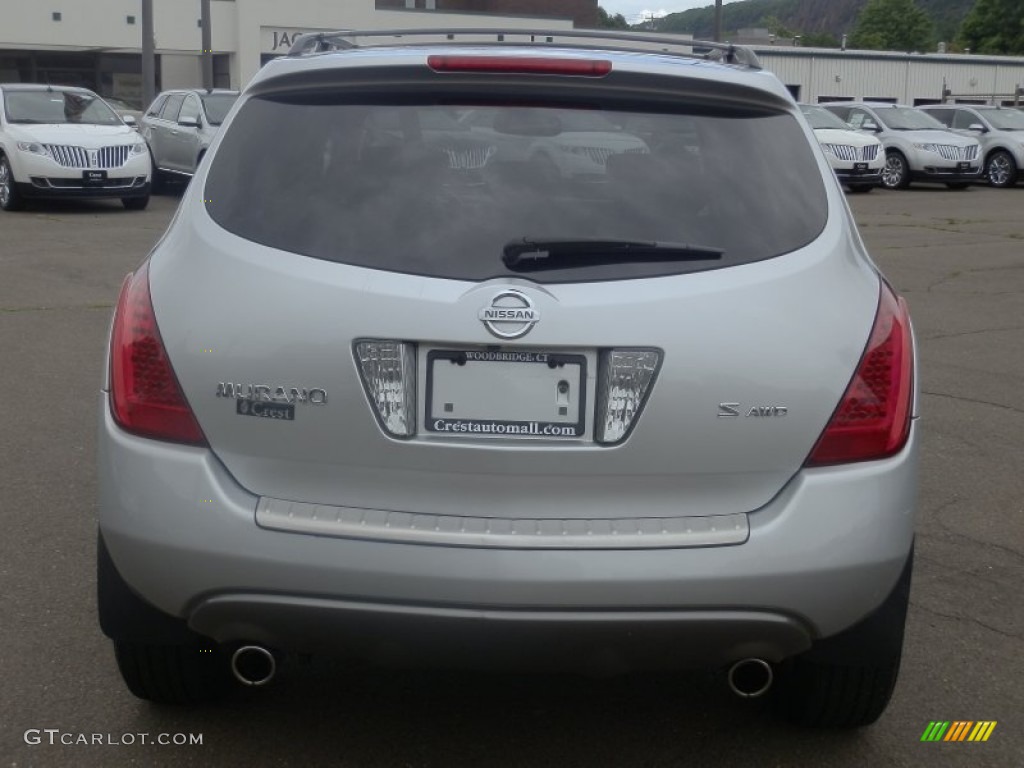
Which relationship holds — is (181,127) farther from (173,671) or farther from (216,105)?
(173,671)

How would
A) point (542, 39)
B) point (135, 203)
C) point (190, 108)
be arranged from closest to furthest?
point (542, 39)
point (135, 203)
point (190, 108)

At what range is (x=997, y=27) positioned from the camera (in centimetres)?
9700

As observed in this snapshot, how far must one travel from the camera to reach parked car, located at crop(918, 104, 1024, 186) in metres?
28.5

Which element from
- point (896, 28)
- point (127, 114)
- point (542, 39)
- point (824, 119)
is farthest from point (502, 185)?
point (896, 28)

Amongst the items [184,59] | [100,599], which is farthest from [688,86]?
[184,59]

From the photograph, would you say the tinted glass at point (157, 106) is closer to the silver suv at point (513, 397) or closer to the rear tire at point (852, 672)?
the silver suv at point (513, 397)

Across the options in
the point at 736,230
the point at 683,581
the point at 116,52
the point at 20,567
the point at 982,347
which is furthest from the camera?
the point at 116,52

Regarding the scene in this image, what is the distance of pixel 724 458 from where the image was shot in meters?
2.97

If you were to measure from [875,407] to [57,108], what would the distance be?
60.6ft

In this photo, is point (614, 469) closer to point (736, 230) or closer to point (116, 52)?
point (736, 230)

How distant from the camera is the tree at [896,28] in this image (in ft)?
447

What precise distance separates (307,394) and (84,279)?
1020 cm

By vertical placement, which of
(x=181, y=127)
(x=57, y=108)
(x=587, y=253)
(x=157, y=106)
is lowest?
(x=181, y=127)

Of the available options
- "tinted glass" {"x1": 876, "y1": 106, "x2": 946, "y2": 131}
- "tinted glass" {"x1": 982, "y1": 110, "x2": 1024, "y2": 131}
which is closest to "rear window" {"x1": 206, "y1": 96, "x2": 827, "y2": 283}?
"tinted glass" {"x1": 876, "y1": 106, "x2": 946, "y2": 131}
